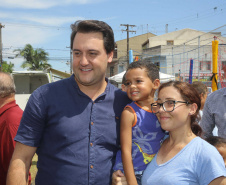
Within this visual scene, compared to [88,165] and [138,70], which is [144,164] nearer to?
[88,165]

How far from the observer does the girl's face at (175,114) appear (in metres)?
1.96

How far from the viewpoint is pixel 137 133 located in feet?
7.47

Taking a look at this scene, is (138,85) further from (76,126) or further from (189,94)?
(76,126)

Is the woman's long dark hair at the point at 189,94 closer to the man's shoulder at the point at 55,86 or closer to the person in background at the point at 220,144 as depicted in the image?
the person in background at the point at 220,144

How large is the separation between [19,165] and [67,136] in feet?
1.41

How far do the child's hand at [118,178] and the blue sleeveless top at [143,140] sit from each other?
50 mm

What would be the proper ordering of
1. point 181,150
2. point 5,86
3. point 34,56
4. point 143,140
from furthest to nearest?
point 34,56, point 5,86, point 143,140, point 181,150

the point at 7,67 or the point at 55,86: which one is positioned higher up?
the point at 7,67

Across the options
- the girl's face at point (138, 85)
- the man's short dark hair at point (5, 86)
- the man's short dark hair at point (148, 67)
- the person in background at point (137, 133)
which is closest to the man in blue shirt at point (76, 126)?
the person in background at point (137, 133)

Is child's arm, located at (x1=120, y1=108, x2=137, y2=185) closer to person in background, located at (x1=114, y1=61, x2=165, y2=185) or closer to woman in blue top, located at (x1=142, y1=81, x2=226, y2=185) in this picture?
person in background, located at (x1=114, y1=61, x2=165, y2=185)

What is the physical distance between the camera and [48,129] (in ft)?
6.87

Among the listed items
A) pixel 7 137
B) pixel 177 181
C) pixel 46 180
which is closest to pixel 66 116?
pixel 46 180

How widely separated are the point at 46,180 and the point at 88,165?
1.22 ft

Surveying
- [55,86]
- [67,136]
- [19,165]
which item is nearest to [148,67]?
[55,86]
